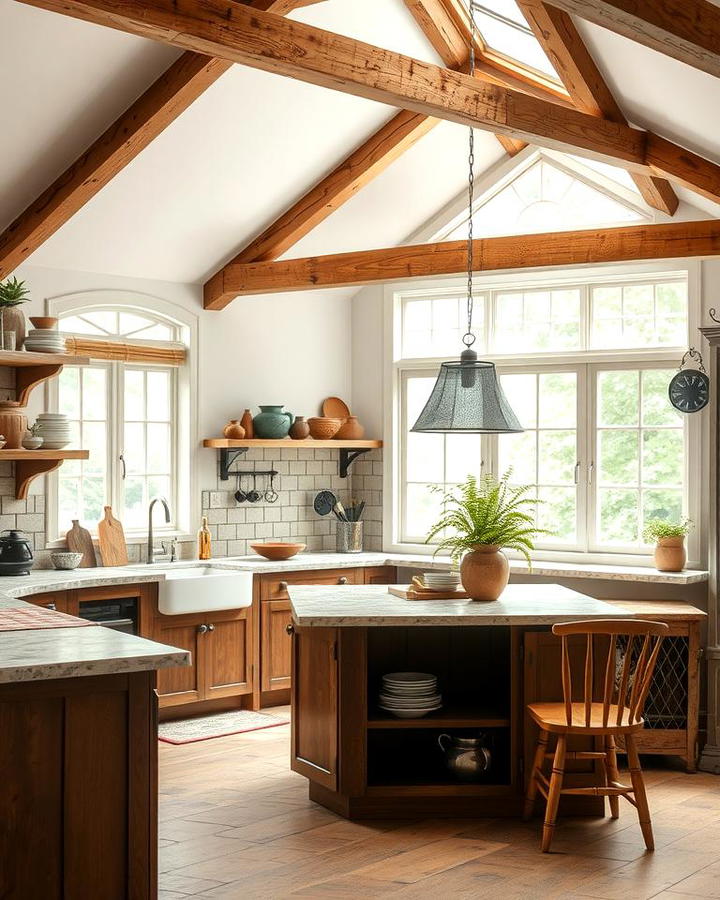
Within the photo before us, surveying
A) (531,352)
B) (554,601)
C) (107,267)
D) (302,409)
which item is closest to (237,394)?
(302,409)

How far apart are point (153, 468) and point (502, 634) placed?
2.91m

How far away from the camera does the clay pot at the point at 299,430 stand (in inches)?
305

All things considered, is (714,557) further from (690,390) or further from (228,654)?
(228,654)

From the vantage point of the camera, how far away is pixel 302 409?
26.4 feet

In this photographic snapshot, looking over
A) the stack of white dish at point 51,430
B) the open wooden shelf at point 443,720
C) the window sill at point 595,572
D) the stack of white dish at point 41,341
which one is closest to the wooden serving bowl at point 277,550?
the window sill at point 595,572

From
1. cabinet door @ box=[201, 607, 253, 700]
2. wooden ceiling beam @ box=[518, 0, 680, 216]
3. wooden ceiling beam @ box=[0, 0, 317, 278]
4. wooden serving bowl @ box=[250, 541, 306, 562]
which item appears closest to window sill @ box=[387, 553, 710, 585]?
wooden serving bowl @ box=[250, 541, 306, 562]

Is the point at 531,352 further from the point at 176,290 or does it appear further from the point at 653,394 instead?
the point at 176,290

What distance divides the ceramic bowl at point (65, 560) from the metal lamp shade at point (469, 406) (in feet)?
8.16

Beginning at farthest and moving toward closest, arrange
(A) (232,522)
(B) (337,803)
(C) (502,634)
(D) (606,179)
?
(A) (232,522) → (D) (606,179) → (C) (502,634) → (B) (337,803)

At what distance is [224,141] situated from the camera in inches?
249

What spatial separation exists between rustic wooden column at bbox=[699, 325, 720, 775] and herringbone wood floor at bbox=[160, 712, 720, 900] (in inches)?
22.8

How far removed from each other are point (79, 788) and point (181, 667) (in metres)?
3.08

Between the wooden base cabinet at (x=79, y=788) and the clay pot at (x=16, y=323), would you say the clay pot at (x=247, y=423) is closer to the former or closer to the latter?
the clay pot at (x=16, y=323)

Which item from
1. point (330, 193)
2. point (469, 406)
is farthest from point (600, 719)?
point (330, 193)
